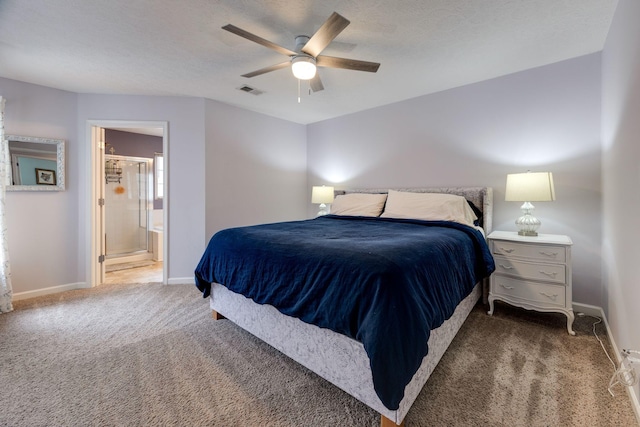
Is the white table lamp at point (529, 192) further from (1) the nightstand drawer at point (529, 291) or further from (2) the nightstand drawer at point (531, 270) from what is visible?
(1) the nightstand drawer at point (529, 291)

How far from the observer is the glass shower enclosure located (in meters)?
5.00

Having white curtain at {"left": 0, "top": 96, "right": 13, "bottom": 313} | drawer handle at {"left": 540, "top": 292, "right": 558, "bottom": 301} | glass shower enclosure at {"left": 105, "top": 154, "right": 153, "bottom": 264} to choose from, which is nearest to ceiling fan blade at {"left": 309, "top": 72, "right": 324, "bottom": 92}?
drawer handle at {"left": 540, "top": 292, "right": 558, "bottom": 301}

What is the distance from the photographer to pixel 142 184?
210 inches

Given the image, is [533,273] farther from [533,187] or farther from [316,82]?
[316,82]

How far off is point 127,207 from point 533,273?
6.23m

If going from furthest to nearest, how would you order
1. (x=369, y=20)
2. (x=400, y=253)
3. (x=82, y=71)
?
1. (x=82, y=71)
2. (x=369, y=20)
3. (x=400, y=253)

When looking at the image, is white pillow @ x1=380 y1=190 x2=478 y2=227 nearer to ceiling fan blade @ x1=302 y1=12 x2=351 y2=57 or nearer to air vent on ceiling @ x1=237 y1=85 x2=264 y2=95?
ceiling fan blade @ x1=302 y1=12 x2=351 y2=57

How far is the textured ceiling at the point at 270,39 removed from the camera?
184 cm

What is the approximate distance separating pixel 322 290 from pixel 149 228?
5.02 metres

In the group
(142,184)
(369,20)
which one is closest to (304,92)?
(369,20)

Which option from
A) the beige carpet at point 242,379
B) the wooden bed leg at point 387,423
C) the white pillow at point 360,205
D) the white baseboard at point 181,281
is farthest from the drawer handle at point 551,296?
the white baseboard at point 181,281

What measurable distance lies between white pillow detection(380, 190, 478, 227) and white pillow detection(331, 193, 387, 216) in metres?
0.16

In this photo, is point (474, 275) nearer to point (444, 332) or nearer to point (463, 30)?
point (444, 332)

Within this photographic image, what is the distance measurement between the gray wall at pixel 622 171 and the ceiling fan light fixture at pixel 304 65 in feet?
6.10
